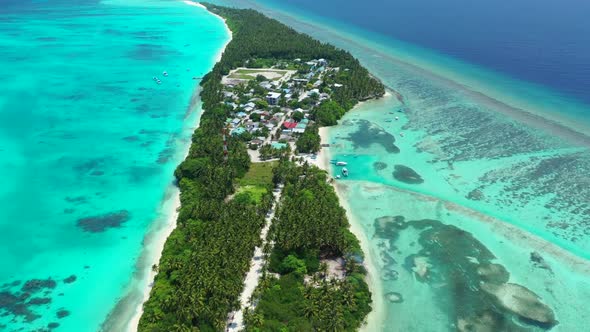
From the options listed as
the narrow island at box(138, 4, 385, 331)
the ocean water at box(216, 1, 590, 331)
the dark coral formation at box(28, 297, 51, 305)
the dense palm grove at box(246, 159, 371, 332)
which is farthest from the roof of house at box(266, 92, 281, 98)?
the dark coral formation at box(28, 297, 51, 305)

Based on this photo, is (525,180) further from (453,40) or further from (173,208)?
(453,40)

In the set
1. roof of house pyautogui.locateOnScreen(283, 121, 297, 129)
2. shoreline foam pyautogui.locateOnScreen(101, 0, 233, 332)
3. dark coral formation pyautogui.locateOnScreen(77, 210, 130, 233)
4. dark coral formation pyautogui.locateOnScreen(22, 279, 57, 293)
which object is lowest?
dark coral formation pyautogui.locateOnScreen(22, 279, 57, 293)

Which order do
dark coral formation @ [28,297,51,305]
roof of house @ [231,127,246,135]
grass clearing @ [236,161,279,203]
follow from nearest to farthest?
dark coral formation @ [28,297,51,305] < grass clearing @ [236,161,279,203] < roof of house @ [231,127,246,135]

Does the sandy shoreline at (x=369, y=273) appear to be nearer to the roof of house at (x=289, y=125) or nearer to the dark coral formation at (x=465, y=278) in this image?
the dark coral formation at (x=465, y=278)

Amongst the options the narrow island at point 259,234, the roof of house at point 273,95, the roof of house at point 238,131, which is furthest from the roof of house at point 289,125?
the roof of house at point 273,95

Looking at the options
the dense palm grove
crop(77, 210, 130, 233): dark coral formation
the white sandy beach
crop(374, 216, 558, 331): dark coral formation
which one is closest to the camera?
the dense palm grove

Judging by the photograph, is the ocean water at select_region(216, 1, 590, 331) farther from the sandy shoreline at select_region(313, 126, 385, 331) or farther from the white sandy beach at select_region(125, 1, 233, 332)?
the white sandy beach at select_region(125, 1, 233, 332)

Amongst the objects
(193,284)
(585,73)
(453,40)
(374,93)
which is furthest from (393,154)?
(453,40)
